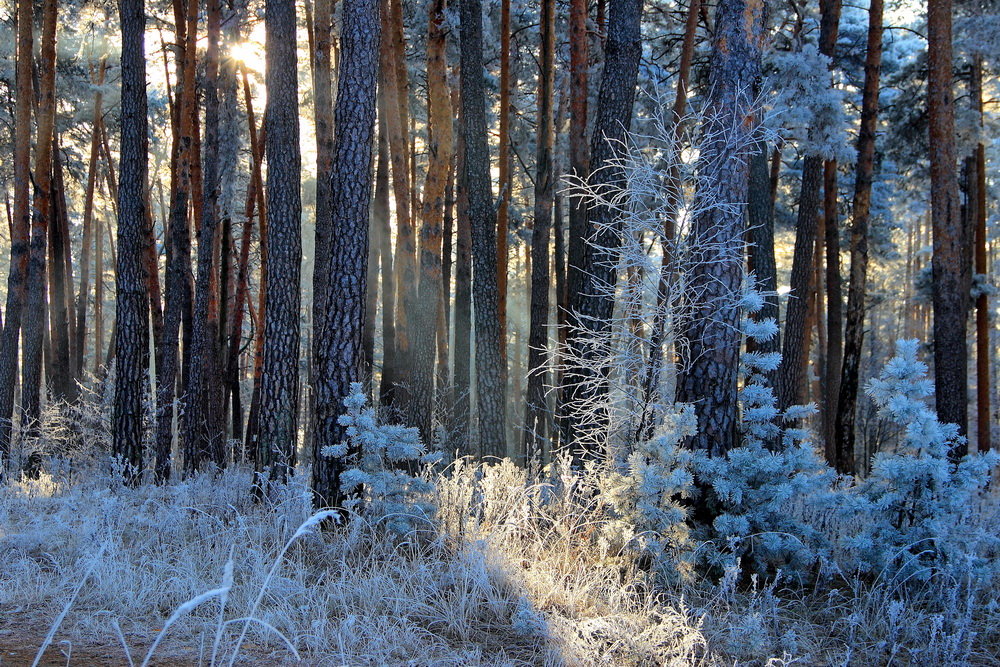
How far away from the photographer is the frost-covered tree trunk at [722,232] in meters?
5.87

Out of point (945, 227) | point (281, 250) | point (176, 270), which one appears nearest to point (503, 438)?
point (281, 250)

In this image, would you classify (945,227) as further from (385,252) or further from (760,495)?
(385,252)

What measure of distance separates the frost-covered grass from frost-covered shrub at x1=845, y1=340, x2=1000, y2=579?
0.53 ft

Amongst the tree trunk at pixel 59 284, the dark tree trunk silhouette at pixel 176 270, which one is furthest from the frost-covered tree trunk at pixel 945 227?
the tree trunk at pixel 59 284

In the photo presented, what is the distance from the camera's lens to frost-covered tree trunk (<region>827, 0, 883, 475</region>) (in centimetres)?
1187

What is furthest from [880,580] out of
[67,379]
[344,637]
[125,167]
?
[67,379]

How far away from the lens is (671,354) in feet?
20.5

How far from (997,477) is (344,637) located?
18.4 m

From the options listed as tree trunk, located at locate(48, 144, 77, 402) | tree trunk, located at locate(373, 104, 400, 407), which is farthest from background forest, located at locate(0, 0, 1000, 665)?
tree trunk, located at locate(48, 144, 77, 402)

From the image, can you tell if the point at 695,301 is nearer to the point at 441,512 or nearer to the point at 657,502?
the point at 657,502

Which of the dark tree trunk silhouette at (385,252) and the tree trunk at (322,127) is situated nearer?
the tree trunk at (322,127)

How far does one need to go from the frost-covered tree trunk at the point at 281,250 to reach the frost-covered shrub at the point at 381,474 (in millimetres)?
2387

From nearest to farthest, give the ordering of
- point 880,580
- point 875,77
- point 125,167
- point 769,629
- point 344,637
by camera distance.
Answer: point 344,637
point 769,629
point 880,580
point 125,167
point 875,77

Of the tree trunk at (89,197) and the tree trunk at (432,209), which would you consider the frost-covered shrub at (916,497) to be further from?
the tree trunk at (89,197)
